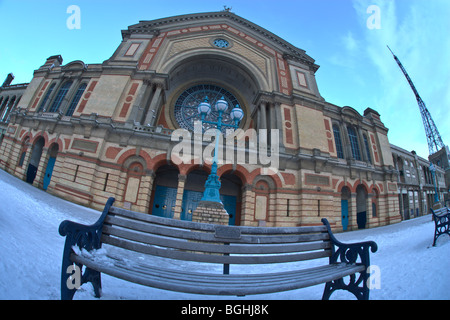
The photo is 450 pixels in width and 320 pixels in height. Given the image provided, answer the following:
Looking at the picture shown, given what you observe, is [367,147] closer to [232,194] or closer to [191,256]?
[232,194]

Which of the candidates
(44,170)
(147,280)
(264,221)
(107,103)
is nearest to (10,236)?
(147,280)

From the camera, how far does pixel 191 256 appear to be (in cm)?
208

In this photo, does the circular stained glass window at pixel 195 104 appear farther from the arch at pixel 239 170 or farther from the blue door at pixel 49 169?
the blue door at pixel 49 169

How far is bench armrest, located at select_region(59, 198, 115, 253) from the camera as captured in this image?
65.2 inches

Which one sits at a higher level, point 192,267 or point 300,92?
point 300,92

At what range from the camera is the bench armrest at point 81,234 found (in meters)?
1.66

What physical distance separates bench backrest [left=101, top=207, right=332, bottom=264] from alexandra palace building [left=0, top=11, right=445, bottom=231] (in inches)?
348

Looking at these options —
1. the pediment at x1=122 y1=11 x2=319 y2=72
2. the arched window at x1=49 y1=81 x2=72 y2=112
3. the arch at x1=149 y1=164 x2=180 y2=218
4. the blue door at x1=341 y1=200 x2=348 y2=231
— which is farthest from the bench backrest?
the pediment at x1=122 y1=11 x2=319 y2=72

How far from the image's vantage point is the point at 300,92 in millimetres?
15719

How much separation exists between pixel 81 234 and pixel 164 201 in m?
11.9

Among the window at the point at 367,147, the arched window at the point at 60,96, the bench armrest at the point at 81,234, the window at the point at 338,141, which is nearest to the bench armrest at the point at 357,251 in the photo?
the bench armrest at the point at 81,234
